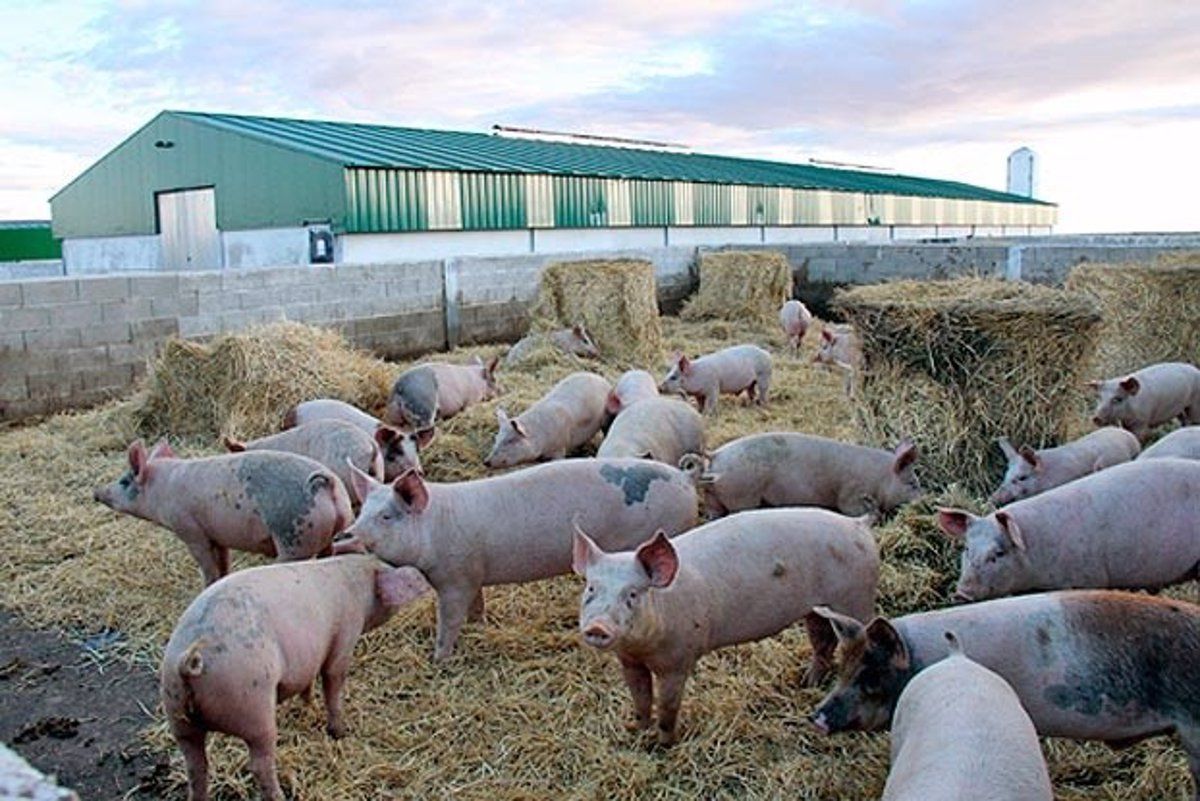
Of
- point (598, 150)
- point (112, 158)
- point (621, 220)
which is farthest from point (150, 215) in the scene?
point (598, 150)

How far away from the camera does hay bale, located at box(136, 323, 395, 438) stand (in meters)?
8.54

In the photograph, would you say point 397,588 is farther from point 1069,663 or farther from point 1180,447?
point 1180,447

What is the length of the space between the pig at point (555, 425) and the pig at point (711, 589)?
10.1ft

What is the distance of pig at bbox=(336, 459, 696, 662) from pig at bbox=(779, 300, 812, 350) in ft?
30.9

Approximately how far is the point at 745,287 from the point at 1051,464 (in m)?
10.7

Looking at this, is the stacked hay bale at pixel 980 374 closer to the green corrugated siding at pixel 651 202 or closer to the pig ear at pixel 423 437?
the pig ear at pixel 423 437

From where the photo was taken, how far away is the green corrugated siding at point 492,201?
22016 millimetres

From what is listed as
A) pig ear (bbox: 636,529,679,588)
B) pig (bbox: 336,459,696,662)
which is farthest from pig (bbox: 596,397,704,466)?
pig ear (bbox: 636,529,679,588)

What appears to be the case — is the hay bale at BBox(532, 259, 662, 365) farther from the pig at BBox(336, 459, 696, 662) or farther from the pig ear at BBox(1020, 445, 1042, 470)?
the pig at BBox(336, 459, 696, 662)

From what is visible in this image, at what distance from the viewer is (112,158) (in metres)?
25.3

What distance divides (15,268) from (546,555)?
24698mm

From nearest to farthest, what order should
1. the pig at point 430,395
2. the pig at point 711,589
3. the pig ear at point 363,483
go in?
the pig at point 711,589, the pig ear at point 363,483, the pig at point 430,395

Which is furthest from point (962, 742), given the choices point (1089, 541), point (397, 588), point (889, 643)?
point (397, 588)

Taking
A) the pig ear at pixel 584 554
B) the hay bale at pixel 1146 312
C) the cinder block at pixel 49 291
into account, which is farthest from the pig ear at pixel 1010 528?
the cinder block at pixel 49 291
